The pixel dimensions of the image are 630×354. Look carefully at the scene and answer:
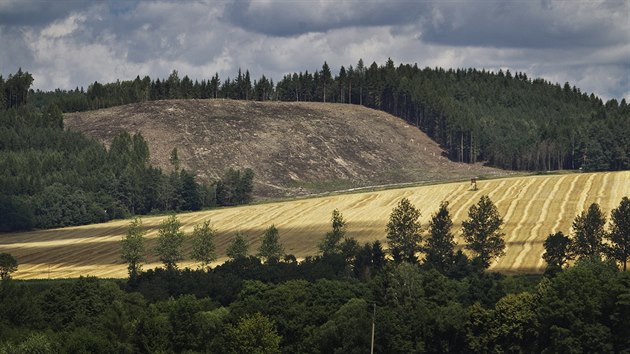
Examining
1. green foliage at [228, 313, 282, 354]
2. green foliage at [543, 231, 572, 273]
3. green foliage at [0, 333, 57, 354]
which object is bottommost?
green foliage at [228, 313, 282, 354]

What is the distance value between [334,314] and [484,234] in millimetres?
48583

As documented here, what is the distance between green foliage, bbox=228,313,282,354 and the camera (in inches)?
4227

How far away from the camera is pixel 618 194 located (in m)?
196

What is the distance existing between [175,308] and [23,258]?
232 ft

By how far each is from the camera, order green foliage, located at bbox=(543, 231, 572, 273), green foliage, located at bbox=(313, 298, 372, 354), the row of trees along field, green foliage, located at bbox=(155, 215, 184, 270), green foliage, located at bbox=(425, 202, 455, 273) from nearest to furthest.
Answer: the row of trees along field < green foliage, located at bbox=(313, 298, 372, 354) < green foliage, located at bbox=(543, 231, 572, 273) < green foliage, located at bbox=(425, 202, 455, 273) < green foliage, located at bbox=(155, 215, 184, 270)

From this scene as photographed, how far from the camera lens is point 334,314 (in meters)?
114

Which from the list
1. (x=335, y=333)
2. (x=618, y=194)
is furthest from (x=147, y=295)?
(x=618, y=194)

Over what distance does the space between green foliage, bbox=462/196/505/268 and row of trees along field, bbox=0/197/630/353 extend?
1885 cm

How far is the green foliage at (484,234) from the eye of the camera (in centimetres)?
15412

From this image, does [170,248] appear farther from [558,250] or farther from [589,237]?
[589,237]

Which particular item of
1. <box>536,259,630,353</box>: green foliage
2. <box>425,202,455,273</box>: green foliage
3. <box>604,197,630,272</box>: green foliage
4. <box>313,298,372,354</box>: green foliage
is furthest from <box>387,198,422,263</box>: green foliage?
<box>536,259,630,353</box>: green foliage

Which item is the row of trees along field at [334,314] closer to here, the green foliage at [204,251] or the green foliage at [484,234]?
the green foliage at [484,234]

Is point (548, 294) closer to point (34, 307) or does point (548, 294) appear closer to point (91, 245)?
point (34, 307)

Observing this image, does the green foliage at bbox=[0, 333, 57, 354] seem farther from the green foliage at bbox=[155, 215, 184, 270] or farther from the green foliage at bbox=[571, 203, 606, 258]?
the green foliage at bbox=[571, 203, 606, 258]
